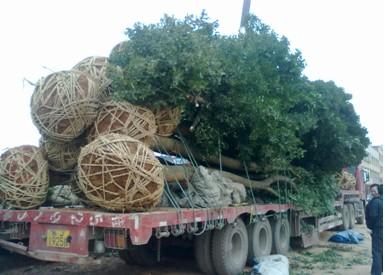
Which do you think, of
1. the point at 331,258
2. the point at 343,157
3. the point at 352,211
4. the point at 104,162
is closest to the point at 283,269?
the point at 331,258

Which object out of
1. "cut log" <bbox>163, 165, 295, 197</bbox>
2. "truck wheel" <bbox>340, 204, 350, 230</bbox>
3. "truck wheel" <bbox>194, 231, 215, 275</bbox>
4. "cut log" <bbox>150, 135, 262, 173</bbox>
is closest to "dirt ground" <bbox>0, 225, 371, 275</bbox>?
"truck wheel" <bbox>194, 231, 215, 275</bbox>

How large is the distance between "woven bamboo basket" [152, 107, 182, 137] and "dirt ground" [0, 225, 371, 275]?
2.29m

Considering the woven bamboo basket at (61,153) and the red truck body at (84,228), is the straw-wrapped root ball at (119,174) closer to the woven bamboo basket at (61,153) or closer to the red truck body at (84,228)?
the red truck body at (84,228)

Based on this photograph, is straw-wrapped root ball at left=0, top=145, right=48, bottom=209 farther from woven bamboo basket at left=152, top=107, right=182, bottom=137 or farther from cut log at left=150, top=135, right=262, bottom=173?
woven bamboo basket at left=152, top=107, right=182, bottom=137

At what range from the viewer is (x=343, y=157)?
39.6 ft

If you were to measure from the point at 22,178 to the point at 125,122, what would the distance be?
164 cm

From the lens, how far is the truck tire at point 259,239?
861 centimetres

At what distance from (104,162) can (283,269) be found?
147 inches

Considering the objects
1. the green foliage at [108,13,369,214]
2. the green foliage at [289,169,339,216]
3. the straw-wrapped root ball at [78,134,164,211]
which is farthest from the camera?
the green foliage at [289,169,339,216]

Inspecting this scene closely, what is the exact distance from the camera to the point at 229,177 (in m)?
8.56

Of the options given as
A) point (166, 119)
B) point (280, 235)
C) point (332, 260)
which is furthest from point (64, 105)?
point (332, 260)

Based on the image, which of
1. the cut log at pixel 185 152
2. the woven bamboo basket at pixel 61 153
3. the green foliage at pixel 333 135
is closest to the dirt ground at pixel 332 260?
the green foliage at pixel 333 135

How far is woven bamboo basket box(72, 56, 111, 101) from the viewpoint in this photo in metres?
6.77

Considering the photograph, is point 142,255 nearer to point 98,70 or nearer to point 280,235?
point 98,70
